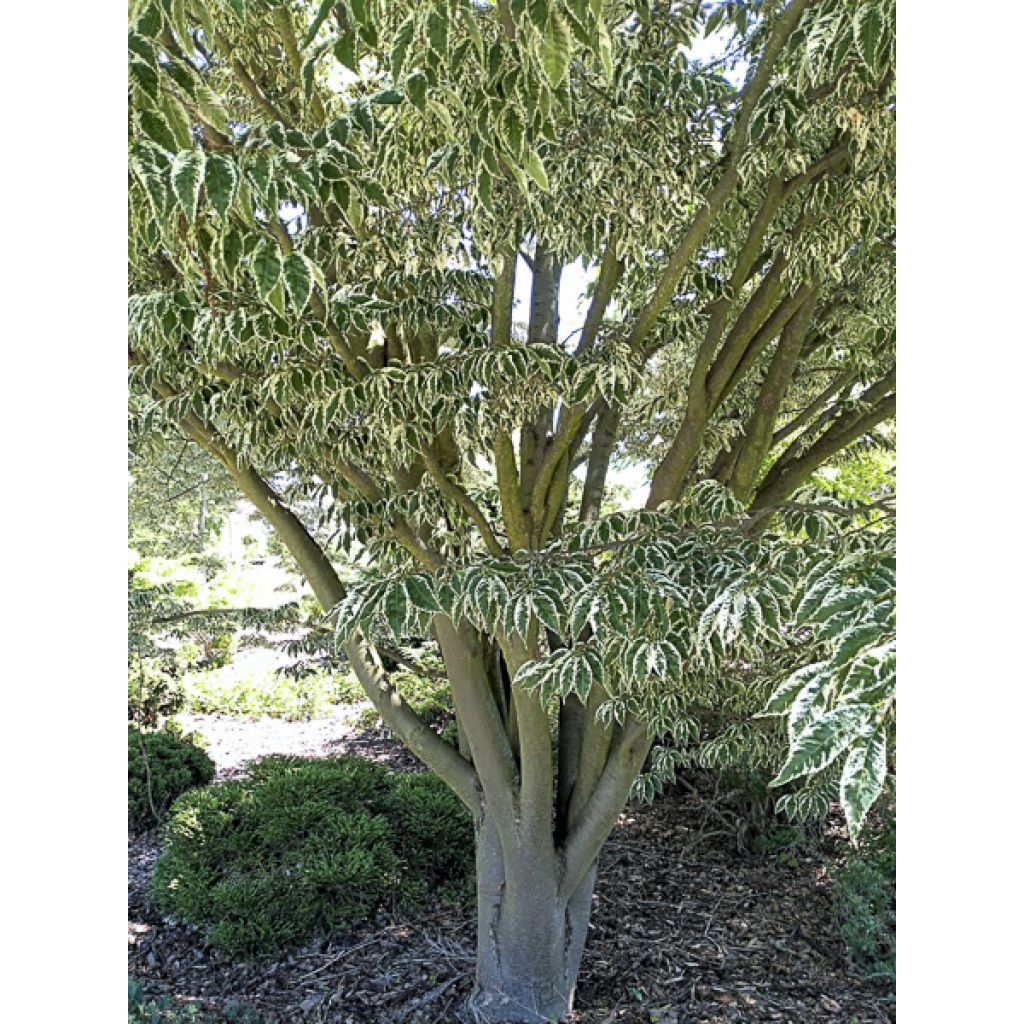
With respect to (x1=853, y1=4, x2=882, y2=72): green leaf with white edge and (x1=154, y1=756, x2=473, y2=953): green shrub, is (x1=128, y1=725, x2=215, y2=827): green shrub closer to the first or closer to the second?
(x1=154, y1=756, x2=473, y2=953): green shrub

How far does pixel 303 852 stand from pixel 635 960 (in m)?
1.10

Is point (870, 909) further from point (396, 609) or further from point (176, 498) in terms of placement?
point (176, 498)

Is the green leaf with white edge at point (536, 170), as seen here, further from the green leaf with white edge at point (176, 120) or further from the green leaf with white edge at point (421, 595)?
the green leaf with white edge at point (421, 595)

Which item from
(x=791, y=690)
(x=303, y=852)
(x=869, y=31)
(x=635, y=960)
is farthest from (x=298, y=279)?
(x=303, y=852)

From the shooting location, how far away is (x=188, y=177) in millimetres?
795

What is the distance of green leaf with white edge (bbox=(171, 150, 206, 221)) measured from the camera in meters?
0.78

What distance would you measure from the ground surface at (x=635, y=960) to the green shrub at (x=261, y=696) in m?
2.61

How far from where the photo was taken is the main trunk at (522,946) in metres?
2.15

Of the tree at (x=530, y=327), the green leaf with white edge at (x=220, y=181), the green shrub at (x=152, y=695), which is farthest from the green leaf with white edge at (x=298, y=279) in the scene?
the green shrub at (x=152, y=695)

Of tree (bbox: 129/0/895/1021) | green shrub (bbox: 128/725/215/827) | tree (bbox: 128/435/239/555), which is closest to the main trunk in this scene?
tree (bbox: 129/0/895/1021)
